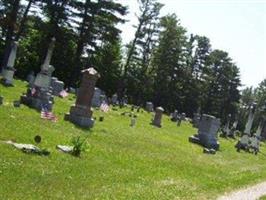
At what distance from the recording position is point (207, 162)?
2595cm

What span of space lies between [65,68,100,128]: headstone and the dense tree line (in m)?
13.9

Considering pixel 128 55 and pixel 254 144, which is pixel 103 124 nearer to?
pixel 254 144

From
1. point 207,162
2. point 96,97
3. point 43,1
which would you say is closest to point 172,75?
point 43,1

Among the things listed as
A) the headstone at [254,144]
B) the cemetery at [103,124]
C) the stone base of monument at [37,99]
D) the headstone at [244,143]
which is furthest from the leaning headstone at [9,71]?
the headstone at [254,144]

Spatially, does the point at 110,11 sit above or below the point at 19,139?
above

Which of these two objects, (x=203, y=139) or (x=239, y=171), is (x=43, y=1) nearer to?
(x=203, y=139)

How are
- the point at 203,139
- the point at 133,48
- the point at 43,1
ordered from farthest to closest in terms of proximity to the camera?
the point at 133,48
the point at 43,1
the point at 203,139

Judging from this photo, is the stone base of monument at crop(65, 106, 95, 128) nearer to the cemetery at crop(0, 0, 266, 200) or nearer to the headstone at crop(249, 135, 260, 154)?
the cemetery at crop(0, 0, 266, 200)

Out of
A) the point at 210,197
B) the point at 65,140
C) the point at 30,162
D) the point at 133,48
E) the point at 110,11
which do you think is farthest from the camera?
the point at 133,48

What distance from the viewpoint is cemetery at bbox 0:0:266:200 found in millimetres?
14375

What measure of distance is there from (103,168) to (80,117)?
9.87m

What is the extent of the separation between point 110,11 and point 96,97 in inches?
865

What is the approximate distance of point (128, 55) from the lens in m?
73.7

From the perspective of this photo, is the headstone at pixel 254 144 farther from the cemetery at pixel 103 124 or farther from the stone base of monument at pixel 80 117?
the stone base of monument at pixel 80 117
